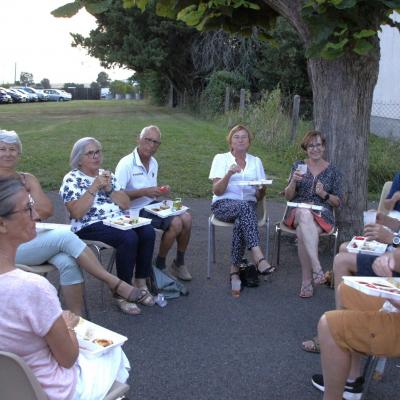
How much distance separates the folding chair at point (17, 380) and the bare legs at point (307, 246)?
322 centimetres

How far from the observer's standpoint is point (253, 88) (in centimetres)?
2589

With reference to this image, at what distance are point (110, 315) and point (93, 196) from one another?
962 millimetres

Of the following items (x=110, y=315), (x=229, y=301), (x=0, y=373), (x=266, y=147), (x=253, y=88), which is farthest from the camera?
(x=253, y=88)

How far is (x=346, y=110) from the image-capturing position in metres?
5.52

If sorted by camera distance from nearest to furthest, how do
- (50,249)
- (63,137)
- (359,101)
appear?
(50,249)
(359,101)
(63,137)

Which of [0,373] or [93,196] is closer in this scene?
[0,373]

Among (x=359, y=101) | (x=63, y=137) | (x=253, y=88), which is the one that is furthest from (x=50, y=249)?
(x=253, y=88)

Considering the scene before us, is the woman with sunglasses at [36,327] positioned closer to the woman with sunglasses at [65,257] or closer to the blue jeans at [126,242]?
the woman with sunglasses at [65,257]

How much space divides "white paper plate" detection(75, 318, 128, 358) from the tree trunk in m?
3.82

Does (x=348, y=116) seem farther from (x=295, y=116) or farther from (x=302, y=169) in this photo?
(x=295, y=116)

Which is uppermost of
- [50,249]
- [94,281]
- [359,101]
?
[359,101]

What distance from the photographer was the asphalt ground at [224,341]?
327 cm

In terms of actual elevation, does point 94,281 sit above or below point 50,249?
below

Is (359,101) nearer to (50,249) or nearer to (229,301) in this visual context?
(229,301)
